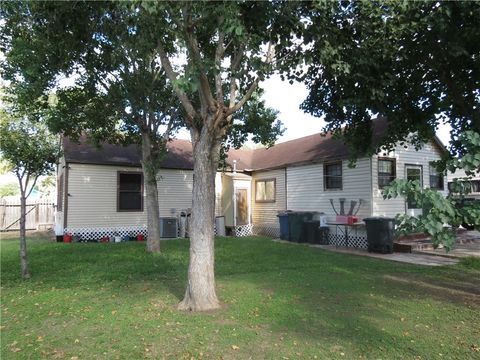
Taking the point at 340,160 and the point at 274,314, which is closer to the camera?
the point at 274,314

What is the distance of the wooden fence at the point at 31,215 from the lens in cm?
2236

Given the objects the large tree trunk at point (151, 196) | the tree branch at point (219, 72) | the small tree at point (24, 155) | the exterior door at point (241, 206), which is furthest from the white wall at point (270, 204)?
the tree branch at point (219, 72)

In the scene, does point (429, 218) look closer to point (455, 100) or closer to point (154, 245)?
point (455, 100)

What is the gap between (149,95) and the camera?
1165cm

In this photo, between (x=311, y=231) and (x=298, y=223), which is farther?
(x=298, y=223)

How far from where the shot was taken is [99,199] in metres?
16.9

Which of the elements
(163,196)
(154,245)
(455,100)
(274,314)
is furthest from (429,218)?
(163,196)

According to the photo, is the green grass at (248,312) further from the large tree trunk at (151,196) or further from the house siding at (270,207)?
the house siding at (270,207)

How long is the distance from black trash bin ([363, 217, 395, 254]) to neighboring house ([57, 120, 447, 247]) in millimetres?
1282

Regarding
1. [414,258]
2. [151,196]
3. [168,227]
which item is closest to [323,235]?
[414,258]

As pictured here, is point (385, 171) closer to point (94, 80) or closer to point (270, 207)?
point (270, 207)

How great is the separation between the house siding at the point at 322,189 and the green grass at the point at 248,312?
4536 millimetres

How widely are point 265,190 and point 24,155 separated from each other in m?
12.8

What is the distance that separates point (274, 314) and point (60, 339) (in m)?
2.82
